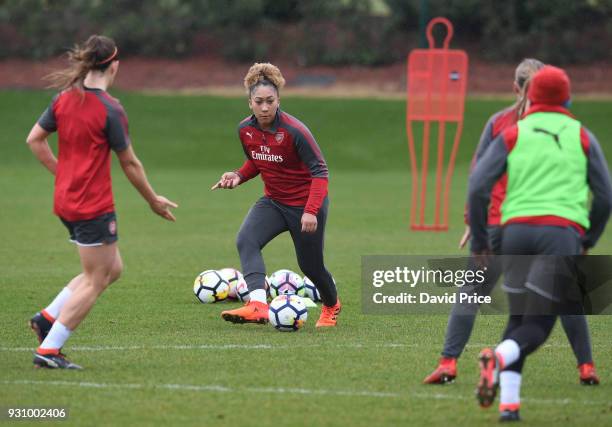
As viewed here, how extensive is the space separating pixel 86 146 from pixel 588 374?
3.44 metres

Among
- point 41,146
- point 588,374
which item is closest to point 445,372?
point 588,374

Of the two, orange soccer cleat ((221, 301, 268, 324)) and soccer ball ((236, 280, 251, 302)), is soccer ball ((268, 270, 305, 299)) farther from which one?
orange soccer cleat ((221, 301, 268, 324))

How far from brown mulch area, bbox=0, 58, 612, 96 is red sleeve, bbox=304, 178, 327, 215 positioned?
104 feet

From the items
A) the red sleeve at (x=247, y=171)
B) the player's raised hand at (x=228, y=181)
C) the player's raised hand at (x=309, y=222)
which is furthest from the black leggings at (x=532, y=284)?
the red sleeve at (x=247, y=171)

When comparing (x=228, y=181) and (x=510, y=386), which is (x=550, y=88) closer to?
(x=510, y=386)

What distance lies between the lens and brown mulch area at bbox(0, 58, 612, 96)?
40.8 meters

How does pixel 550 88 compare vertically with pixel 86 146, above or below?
above

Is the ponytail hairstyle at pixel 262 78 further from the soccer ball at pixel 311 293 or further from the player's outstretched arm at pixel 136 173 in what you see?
the soccer ball at pixel 311 293

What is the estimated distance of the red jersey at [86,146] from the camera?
6.92m

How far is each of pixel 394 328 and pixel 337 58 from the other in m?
34.1

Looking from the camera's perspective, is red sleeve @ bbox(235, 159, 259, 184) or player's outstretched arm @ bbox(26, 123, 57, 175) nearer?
player's outstretched arm @ bbox(26, 123, 57, 175)

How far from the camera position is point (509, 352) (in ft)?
19.5

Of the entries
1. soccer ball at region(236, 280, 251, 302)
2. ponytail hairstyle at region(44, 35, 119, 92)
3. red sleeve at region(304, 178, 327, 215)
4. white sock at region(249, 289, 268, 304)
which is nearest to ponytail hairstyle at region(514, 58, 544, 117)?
red sleeve at region(304, 178, 327, 215)

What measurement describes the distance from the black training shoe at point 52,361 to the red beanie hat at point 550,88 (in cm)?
341
